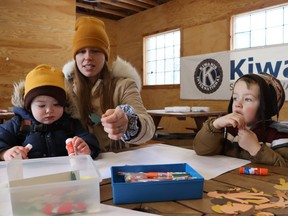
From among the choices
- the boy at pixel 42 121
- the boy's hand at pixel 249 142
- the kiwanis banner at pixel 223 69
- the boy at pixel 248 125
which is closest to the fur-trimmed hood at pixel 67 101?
the boy at pixel 42 121

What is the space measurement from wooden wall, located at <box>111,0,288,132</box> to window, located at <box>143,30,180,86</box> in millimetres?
142

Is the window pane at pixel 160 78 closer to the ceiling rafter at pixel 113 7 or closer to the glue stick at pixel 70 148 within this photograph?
the ceiling rafter at pixel 113 7

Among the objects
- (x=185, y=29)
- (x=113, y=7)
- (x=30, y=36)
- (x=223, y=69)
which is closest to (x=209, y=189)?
(x=30, y=36)

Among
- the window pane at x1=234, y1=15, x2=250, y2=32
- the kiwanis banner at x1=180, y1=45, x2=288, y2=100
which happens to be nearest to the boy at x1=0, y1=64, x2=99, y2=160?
the kiwanis banner at x1=180, y1=45, x2=288, y2=100

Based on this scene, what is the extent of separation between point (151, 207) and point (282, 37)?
3.88 m

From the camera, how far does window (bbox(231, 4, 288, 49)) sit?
146 inches

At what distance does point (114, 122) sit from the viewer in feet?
2.70

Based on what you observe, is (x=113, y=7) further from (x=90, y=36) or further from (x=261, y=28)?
(x=90, y=36)

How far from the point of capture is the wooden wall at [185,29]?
14.2 feet

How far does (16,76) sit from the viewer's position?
2.91 meters

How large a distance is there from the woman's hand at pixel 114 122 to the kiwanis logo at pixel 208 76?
369 cm

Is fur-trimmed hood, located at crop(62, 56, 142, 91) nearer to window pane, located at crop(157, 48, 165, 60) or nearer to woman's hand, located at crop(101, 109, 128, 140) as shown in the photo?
woman's hand, located at crop(101, 109, 128, 140)

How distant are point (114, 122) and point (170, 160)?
0.25 meters

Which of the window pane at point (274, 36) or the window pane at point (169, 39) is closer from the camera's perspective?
the window pane at point (274, 36)
